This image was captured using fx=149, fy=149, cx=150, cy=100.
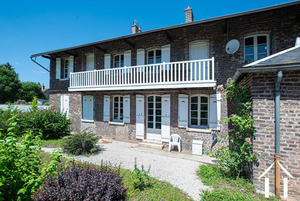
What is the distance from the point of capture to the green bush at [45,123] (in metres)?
8.84

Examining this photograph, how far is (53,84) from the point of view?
12.4 metres

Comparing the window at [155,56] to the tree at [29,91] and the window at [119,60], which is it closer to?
the window at [119,60]

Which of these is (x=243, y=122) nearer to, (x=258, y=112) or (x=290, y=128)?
(x=258, y=112)

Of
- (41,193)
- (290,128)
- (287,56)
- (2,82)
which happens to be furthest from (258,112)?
(2,82)

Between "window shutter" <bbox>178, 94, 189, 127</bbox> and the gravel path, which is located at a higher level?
"window shutter" <bbox>178, 94, 189, 127</bbox>

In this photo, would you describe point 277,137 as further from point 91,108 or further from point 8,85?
point 8,85

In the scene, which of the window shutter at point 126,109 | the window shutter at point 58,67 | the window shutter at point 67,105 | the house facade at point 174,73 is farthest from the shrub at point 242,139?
the window shutter at point 58,67

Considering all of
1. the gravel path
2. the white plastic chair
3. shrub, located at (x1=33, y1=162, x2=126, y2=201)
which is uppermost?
shrub, located at (x1=33, y1=162, x2=126, y2=201)

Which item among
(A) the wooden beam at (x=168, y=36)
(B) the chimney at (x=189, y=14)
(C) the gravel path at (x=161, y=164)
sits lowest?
(C) the gravel path at (x=161, y=164)

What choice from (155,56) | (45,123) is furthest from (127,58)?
(45,123)

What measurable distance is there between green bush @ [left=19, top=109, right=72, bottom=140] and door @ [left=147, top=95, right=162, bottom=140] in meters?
5.70

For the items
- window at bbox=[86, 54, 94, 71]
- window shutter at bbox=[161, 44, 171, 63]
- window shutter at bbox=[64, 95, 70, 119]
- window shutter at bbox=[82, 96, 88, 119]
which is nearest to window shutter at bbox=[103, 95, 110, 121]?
window shutter at bbox=[82, 96, 88, 119]

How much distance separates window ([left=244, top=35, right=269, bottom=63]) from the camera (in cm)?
651

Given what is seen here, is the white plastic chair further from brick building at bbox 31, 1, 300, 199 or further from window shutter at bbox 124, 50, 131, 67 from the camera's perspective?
window shutter at bbox 124, 50, 131, 67
